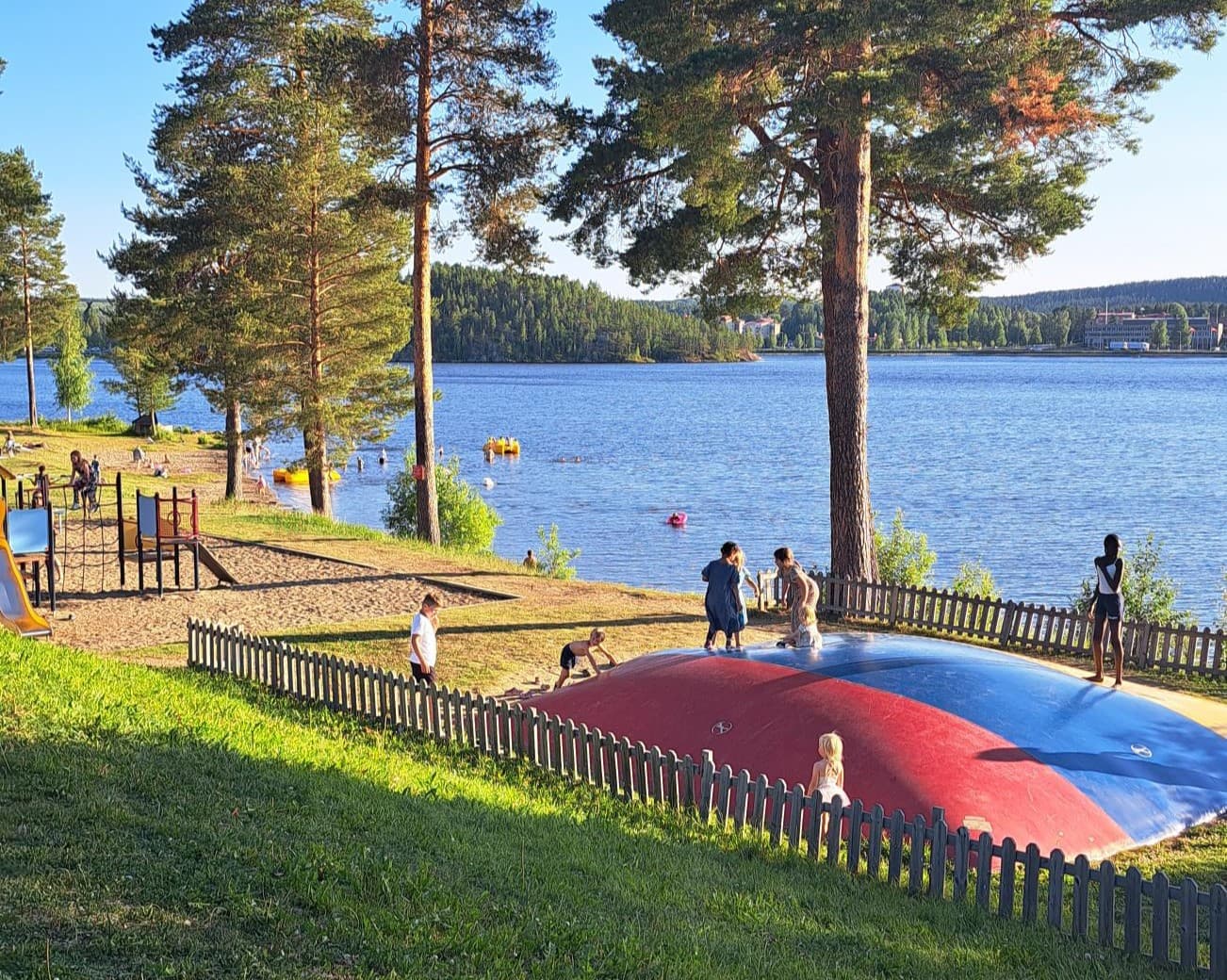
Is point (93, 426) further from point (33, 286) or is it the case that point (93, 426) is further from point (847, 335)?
point (847, 335)

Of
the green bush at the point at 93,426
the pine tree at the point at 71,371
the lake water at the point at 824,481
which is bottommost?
the lake water at the point at 824,481

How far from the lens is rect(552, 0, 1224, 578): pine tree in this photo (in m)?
17.8

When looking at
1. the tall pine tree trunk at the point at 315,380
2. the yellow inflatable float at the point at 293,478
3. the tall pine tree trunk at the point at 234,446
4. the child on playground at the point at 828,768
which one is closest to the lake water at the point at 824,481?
the yellow inflatable float at the point at 293,478

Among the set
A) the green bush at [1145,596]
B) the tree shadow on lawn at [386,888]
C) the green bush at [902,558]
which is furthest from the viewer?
the green bush at [902,558]

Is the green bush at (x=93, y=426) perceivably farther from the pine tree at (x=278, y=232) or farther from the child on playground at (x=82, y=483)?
the child on playground at (x=82, y=483)

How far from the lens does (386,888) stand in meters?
6.81

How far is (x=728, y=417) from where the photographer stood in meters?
119

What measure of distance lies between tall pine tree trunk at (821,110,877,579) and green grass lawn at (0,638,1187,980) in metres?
11.7

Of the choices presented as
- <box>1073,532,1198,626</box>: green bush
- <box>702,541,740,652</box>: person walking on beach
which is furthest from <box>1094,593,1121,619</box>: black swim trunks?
<box>1073,532,1198,626</box>: green bush

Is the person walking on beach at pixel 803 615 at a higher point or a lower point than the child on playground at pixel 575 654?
higher

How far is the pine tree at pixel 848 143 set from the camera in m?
17.8

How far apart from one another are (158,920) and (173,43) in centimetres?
2954

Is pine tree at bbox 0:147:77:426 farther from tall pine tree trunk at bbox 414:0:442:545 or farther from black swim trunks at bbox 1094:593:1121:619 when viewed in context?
black swim trunks at bbox 1094:593:1121:619

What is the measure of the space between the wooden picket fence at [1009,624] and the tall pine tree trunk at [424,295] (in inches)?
375
